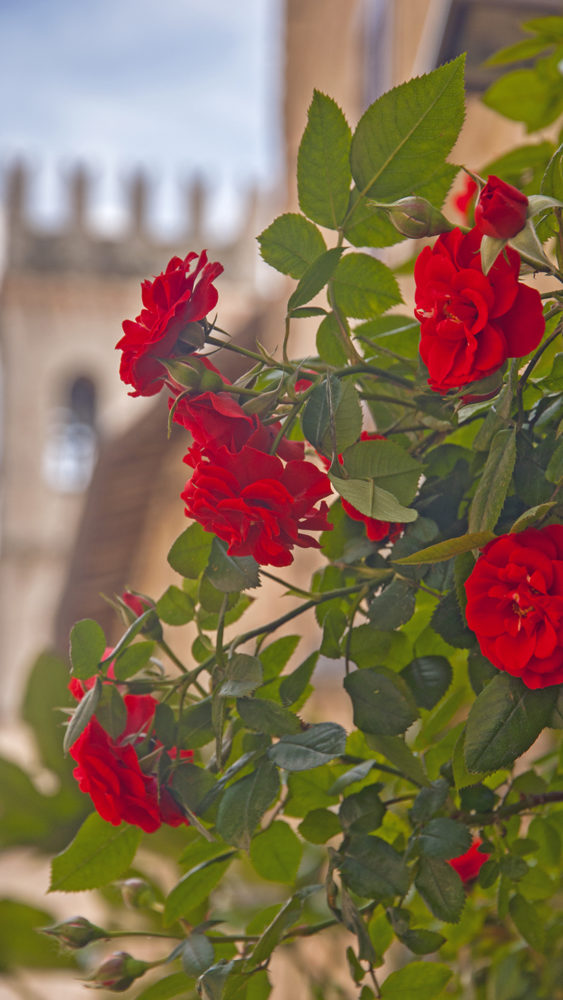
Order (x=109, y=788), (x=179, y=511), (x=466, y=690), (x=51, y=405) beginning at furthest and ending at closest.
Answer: (x=51, y=405), (x=179, y=511), (x=466, y=690), (x=109, y=788)

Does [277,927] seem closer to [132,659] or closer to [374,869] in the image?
[374,869]

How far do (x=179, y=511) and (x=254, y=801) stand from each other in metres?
3.25

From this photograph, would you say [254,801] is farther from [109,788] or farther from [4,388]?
[4,388]

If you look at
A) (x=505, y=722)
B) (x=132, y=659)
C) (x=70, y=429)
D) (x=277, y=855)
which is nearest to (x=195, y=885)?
(x=277, y=855)

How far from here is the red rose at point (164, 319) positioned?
19.2 inches

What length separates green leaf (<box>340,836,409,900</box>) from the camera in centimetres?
56

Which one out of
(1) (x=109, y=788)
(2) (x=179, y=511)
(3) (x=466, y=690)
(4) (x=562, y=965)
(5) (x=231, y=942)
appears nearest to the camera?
(1) (x=109, y=788)

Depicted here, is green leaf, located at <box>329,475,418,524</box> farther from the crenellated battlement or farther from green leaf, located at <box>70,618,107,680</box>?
the crenellated battlement

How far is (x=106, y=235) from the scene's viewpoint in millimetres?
19125

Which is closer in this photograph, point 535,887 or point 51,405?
point 535,887

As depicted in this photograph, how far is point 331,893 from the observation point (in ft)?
1.89

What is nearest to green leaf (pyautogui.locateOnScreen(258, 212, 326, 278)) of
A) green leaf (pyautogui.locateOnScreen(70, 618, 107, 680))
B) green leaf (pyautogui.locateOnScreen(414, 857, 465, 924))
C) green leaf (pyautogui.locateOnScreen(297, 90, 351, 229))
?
green leaf (pyautogui.locateOnScreen(297, 90, 351, 229))

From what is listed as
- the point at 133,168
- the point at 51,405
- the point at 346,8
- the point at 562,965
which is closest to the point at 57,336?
the point at 51,405

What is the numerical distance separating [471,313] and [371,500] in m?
0.09
